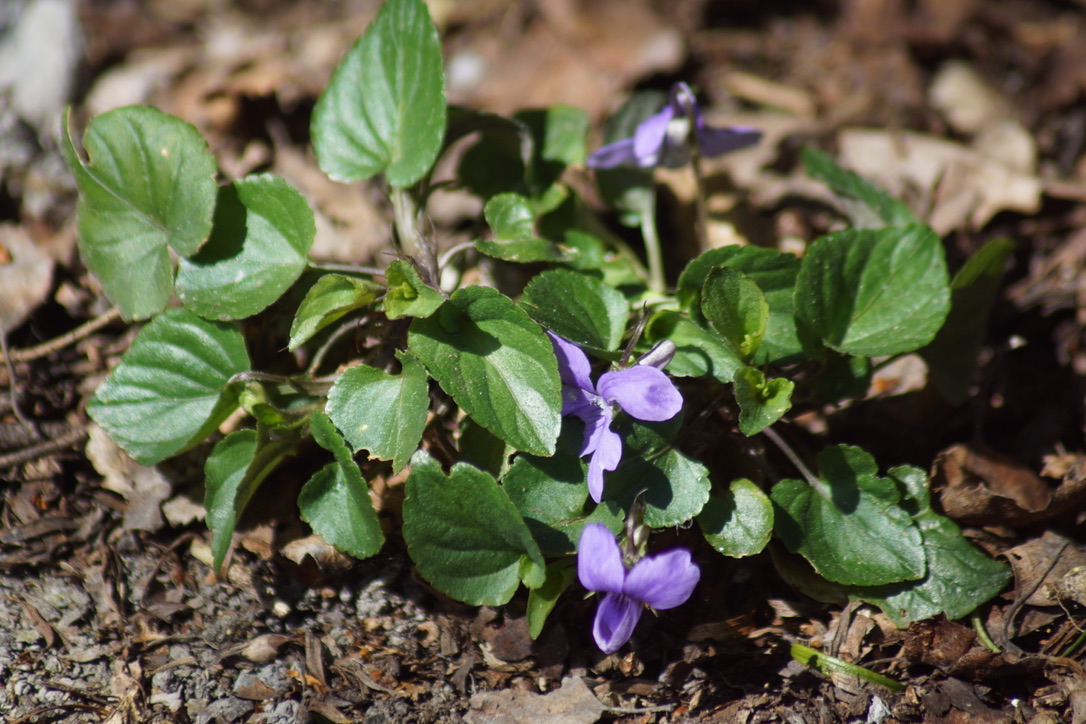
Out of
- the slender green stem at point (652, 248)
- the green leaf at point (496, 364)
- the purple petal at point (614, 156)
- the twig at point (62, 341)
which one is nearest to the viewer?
the green leaf at point (496, 364)

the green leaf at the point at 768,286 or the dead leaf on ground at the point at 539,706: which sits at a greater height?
the green leaf at the point at 768,286

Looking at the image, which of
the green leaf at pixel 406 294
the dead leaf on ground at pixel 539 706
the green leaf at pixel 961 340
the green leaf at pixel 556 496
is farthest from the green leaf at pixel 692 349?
the dead leaf on ground at pixel 539 706

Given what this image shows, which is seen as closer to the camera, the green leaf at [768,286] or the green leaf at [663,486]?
the green leaf at [663,486]

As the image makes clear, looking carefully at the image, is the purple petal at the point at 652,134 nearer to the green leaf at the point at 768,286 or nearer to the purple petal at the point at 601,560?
the green leaf at the point at 768,286

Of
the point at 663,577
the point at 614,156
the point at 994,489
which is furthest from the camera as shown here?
the point at 614,156

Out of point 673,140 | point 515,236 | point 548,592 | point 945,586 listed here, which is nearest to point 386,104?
point 515,236

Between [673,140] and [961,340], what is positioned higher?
[673,140]

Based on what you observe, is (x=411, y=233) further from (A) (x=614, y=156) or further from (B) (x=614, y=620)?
(B) (x=614, y=620)
